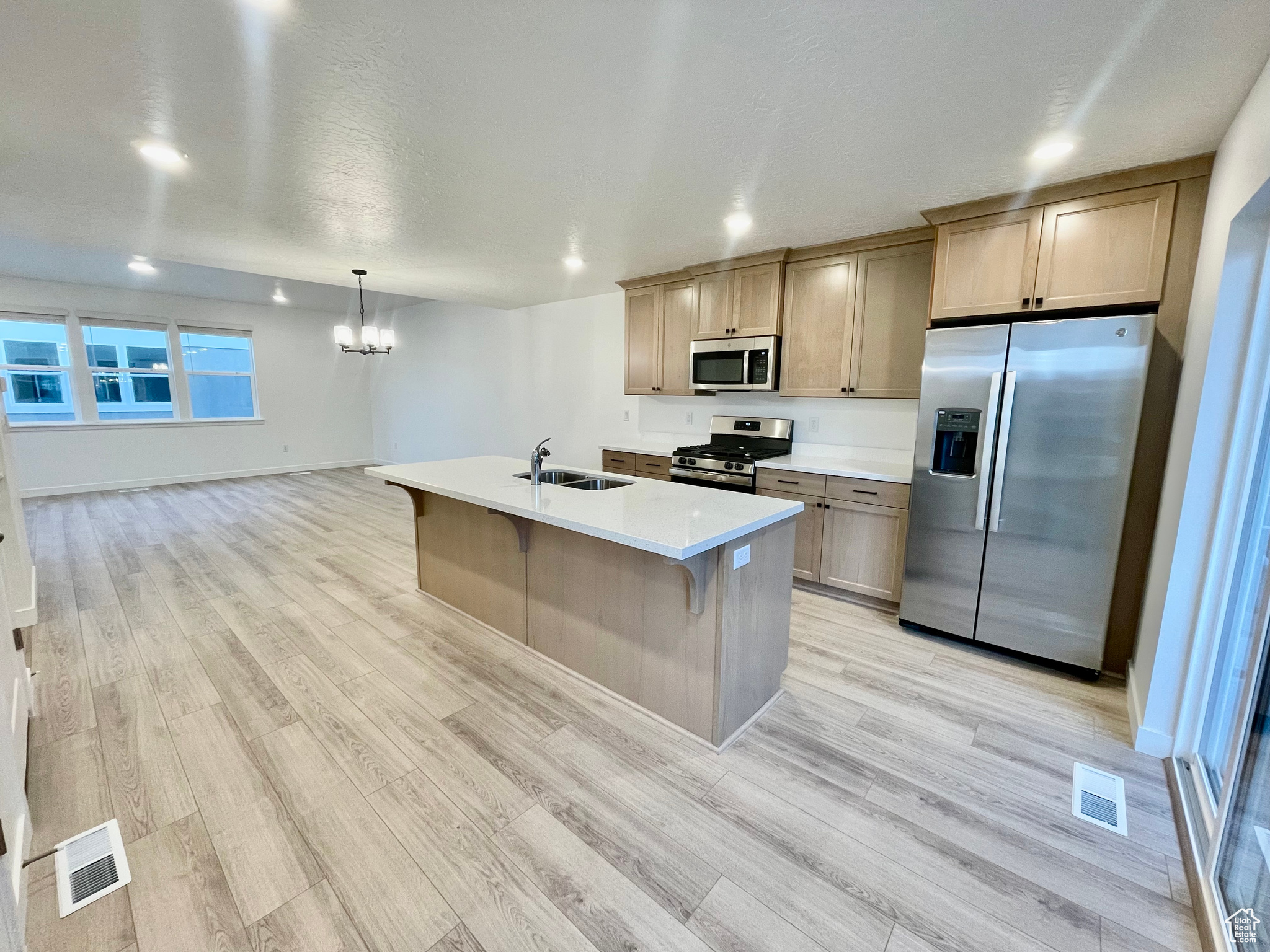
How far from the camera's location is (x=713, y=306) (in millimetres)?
4059

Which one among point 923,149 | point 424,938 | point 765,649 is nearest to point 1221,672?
point 765,649

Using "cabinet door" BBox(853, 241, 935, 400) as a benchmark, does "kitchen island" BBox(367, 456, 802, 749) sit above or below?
below

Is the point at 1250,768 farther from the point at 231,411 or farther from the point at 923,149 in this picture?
the point at 231,411

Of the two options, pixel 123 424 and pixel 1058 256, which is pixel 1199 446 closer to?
pixel 1058 256

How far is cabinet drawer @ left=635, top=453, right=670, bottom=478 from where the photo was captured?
4.25m

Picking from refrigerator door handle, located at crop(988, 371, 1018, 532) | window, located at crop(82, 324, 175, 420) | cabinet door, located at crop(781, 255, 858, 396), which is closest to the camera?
refrigerator door handle, located at crop(988, 371, 1018, 532)

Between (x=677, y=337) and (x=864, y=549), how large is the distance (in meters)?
2.31

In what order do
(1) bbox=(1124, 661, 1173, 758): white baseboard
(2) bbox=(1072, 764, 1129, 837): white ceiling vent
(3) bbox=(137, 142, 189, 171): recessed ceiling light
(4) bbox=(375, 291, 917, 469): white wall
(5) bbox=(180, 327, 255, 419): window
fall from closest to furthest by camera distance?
(2) bbox=(1072, 764, 1129, 837): white ceiling vent < (1) bbox=(1124, 661, 1173, 758): white baseboard < (3) bbox=(137, 142, 189, 171): recessed ceiling light < (4) bbox=(375, 291, 917, 469): white wall < (5) bbox=(180, 327, 255, 419): window

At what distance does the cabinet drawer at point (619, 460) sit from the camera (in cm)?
450

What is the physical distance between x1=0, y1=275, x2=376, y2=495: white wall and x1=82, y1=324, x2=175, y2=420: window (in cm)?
21

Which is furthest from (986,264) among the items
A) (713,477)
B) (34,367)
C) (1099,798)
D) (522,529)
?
(34,367)

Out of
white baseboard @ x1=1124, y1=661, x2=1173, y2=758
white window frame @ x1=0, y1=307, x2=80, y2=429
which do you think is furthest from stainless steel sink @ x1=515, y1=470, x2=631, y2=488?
white window frame @ x1=0, y1=307, x2=80, y2=429

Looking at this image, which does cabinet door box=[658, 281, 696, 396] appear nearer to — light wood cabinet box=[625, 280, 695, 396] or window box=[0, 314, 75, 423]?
light wood cabinet box=[625, 280, 695, 396]

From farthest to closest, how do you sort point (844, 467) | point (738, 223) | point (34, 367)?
point (34, 367), point (844, 467), point (738, 223)
